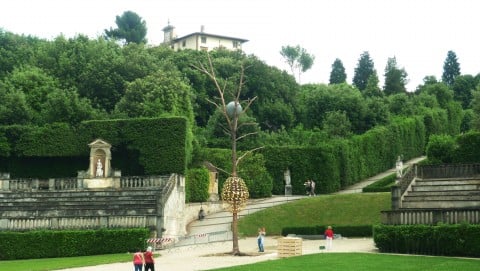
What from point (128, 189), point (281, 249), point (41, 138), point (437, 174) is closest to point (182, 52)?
point (41, 138)

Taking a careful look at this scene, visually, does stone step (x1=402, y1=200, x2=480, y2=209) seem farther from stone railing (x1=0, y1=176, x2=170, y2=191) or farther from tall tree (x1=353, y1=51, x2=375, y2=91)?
tall tree (x1=353, y1=51, x2=375, y2=91)

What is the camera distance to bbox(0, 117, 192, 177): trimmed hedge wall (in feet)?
165

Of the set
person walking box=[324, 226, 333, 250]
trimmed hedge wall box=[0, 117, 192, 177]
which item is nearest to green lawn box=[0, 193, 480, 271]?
person walking box=[324, 226, 333, 250]

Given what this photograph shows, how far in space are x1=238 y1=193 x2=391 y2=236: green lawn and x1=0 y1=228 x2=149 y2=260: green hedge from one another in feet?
28.6

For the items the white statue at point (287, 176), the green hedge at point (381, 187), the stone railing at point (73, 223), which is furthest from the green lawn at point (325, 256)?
the white statue at point (287, 176)

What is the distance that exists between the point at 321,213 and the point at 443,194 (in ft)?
29.6

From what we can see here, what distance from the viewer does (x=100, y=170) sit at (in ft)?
164

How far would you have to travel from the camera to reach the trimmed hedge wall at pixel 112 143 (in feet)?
165

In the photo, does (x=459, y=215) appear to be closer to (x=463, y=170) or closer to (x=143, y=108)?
(x=463, y=170)

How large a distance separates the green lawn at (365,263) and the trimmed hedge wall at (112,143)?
2225 cm

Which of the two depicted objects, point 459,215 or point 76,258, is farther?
point 76,258

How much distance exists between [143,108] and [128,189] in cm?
1355

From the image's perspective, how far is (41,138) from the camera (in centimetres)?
5244

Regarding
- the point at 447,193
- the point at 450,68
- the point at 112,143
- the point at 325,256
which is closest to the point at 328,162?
the point at 112,143
